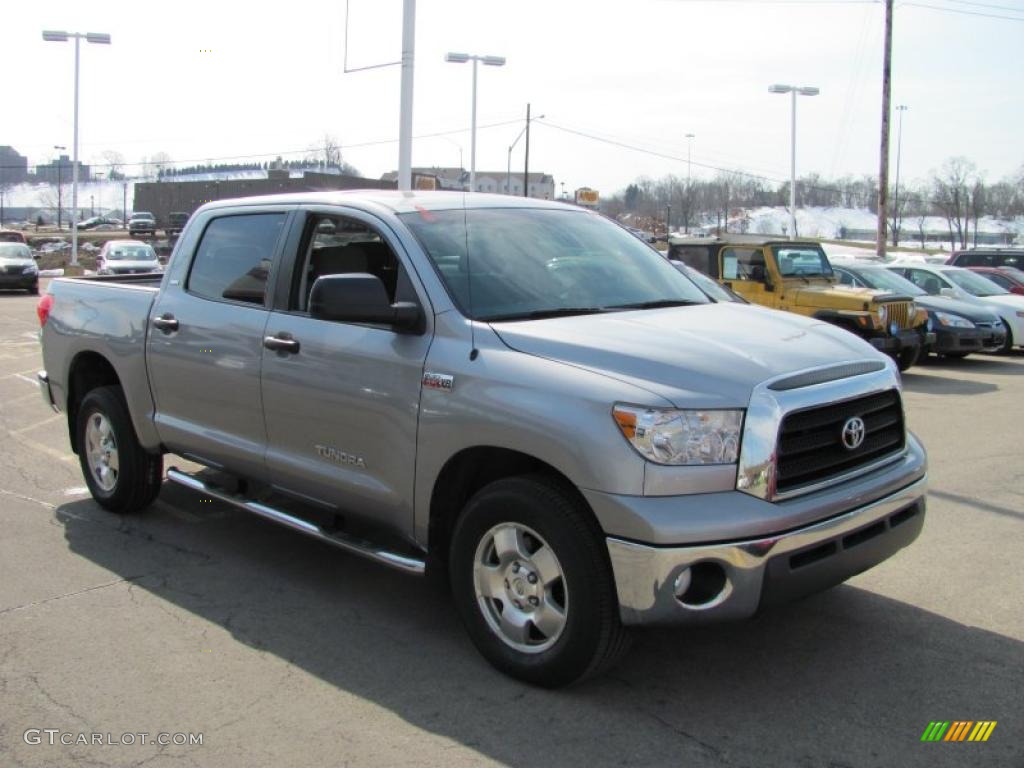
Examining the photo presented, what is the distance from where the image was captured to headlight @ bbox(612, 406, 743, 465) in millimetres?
3346

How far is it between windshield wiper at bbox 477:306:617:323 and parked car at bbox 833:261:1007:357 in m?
12.0

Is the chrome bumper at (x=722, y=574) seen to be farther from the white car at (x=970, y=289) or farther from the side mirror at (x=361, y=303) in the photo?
the white car at (x=970, y=289)

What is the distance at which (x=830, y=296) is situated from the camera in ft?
43.0

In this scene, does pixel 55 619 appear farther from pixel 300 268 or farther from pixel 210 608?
pixel 300 268

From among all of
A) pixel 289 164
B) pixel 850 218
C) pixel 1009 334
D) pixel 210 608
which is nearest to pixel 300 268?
pixel 210 608

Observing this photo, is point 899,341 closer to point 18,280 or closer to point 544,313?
point 544,313

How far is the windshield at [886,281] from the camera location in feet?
50.9

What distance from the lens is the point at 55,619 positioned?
4535mm

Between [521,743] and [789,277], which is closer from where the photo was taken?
[521,743]

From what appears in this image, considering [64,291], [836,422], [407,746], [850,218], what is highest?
[850,218]

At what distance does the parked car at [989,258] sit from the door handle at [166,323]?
20.3 meters

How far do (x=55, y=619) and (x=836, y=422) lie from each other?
368 cm

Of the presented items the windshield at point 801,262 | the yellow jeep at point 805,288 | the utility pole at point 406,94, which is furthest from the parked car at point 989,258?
the utility pole at point 406,94

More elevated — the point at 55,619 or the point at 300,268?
the point at 300,268
